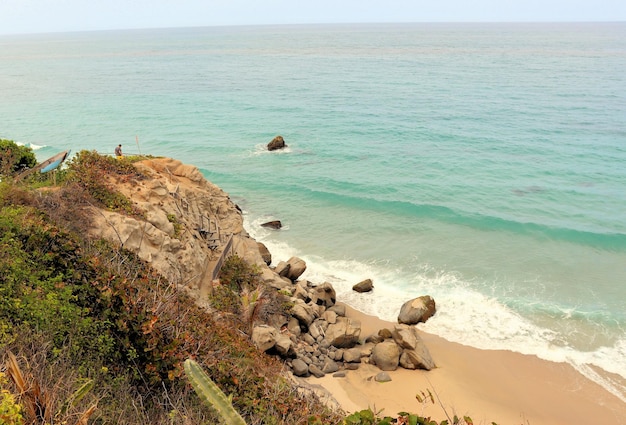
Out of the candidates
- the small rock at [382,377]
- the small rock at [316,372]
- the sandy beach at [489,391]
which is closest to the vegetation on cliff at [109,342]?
the small rock at [316,372]

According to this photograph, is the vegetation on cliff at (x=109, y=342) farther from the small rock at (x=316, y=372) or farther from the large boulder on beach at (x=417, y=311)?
the large boulder on beach at (x=417, y=311)

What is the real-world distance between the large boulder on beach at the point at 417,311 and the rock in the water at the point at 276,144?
24152mm

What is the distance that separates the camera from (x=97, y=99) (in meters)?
62.5

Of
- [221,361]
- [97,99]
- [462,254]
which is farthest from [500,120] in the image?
[97,99]

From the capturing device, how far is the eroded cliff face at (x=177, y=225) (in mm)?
14844

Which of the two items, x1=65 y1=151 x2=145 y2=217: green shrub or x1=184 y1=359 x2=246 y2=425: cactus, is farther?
x1=65 y1=151 x2=145 y2=217: green shrub

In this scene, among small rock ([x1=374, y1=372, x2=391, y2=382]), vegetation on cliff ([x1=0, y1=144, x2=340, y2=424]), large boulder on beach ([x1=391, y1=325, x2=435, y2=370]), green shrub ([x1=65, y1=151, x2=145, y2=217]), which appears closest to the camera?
vegetation on cliff ([x1=0, y1=144, x2=340, y2=424])

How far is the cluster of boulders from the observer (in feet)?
50.3

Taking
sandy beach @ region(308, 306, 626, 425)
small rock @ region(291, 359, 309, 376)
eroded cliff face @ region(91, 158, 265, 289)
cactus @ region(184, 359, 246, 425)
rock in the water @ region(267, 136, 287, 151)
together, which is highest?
cactus @ region(184, 359, 246, 425)

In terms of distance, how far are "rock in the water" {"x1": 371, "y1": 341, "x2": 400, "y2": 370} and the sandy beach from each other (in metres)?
0.23

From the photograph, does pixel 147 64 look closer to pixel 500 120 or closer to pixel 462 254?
pixel 500 120

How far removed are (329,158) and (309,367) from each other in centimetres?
2461

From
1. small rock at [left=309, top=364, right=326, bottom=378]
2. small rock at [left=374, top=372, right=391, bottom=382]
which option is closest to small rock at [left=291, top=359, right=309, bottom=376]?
small rock at [left=309, top=364, right=326, bottom=378]

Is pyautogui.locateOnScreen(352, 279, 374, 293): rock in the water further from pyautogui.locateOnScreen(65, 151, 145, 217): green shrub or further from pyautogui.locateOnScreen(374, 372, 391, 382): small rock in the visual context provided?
pyautogui.locateOnScreen(65, 151, 145, 217): green shrub
